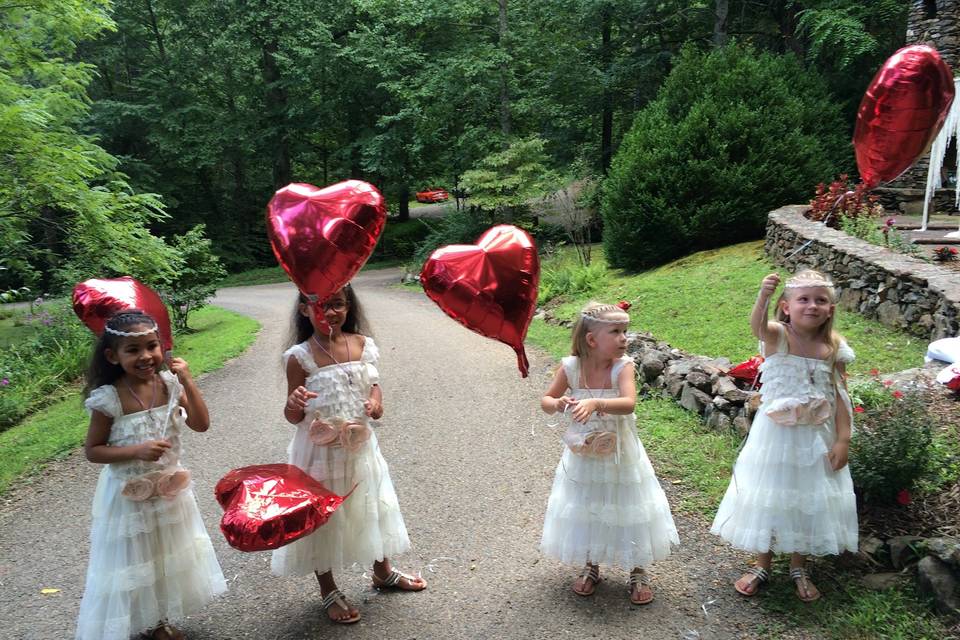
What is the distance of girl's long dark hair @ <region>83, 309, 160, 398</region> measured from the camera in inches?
114

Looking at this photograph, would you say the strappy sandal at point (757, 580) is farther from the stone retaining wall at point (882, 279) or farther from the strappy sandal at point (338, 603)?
the stone retaining wall at point (882, 279)

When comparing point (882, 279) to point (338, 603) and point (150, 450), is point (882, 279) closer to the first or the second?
point (338, 603)

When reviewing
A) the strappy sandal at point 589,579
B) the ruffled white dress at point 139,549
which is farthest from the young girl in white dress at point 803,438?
the ruffled white dress at point 139,549

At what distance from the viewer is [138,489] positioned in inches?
113

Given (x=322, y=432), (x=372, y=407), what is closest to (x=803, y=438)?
(x=372, y=407)

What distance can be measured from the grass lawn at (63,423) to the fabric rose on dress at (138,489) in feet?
11.4

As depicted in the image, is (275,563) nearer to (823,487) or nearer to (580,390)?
(580,390)

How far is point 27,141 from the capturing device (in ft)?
26.3

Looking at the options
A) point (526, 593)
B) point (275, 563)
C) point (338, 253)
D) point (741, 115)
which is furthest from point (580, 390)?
point (741, 115)

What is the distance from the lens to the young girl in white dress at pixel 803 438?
3111 mm

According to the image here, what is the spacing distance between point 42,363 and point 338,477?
820 centimetres

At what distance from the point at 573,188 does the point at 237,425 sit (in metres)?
12.0

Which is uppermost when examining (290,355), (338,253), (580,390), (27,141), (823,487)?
(27,141)

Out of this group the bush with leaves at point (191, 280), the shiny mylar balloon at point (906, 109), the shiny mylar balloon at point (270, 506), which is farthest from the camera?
the bush with leaves at point (191, 280)
